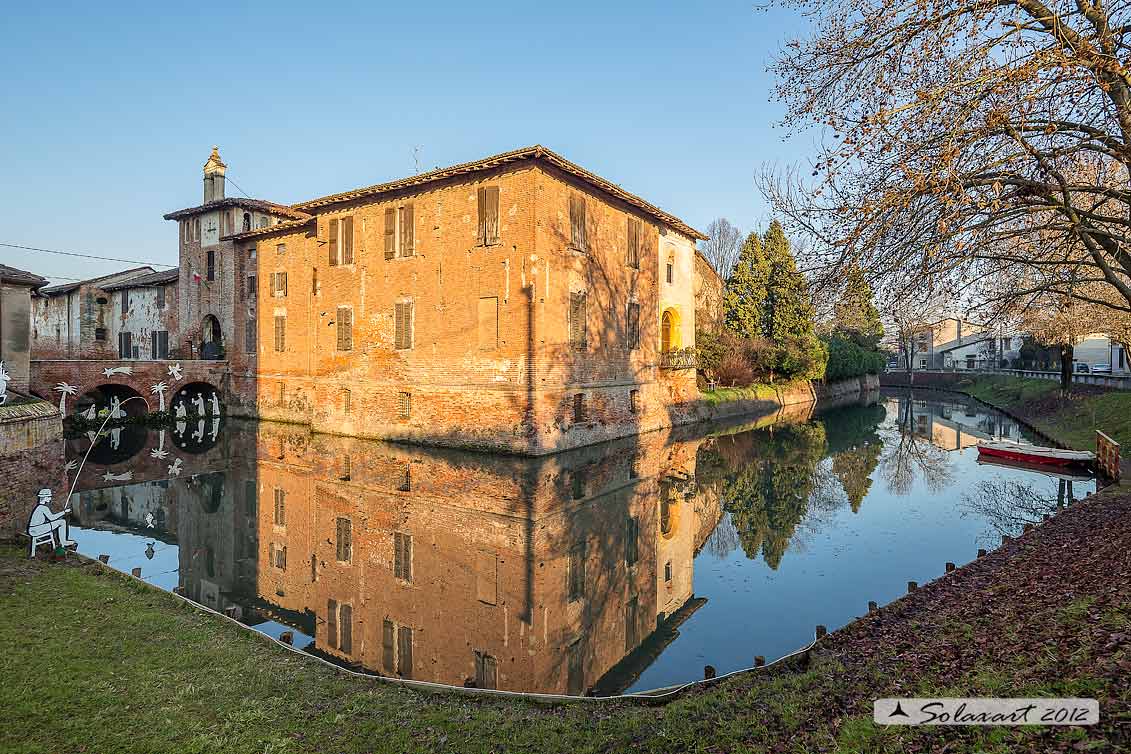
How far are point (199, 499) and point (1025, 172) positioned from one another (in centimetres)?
1597

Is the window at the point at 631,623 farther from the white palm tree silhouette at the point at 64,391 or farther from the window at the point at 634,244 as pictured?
the white palm tree silhouette at the point at 64,391

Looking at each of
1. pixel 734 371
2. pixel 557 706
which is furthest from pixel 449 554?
pixel 734 371

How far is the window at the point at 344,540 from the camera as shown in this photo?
939 centimetres

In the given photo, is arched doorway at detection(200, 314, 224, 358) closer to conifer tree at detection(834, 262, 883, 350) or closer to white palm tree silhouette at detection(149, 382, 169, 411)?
white palm tree silhouette at detection(149, 382, 169, 411)

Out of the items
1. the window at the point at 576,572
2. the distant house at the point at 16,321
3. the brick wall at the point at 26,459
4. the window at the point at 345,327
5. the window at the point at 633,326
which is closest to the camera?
the window at the point at 576,572

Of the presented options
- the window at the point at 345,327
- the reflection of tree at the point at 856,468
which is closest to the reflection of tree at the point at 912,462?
the reflection of tree at the point at 856,468

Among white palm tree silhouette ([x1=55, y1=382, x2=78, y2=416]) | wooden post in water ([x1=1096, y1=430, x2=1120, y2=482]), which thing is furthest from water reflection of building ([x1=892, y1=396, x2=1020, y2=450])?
white palm tree silhouette ([x1=55, y1=382, x2=78, y2=416])

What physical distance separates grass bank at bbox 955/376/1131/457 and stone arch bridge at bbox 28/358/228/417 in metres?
34.3

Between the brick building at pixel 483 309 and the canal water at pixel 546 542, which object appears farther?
the brick building at pixel 483 309

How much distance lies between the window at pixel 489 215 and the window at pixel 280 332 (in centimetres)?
1308

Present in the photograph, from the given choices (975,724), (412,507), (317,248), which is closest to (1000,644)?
(975,724)

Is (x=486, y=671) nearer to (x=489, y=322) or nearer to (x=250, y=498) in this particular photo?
(x=250, y=498)

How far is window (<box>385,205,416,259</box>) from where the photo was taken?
2044cm

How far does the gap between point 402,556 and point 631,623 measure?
391 centimetres
